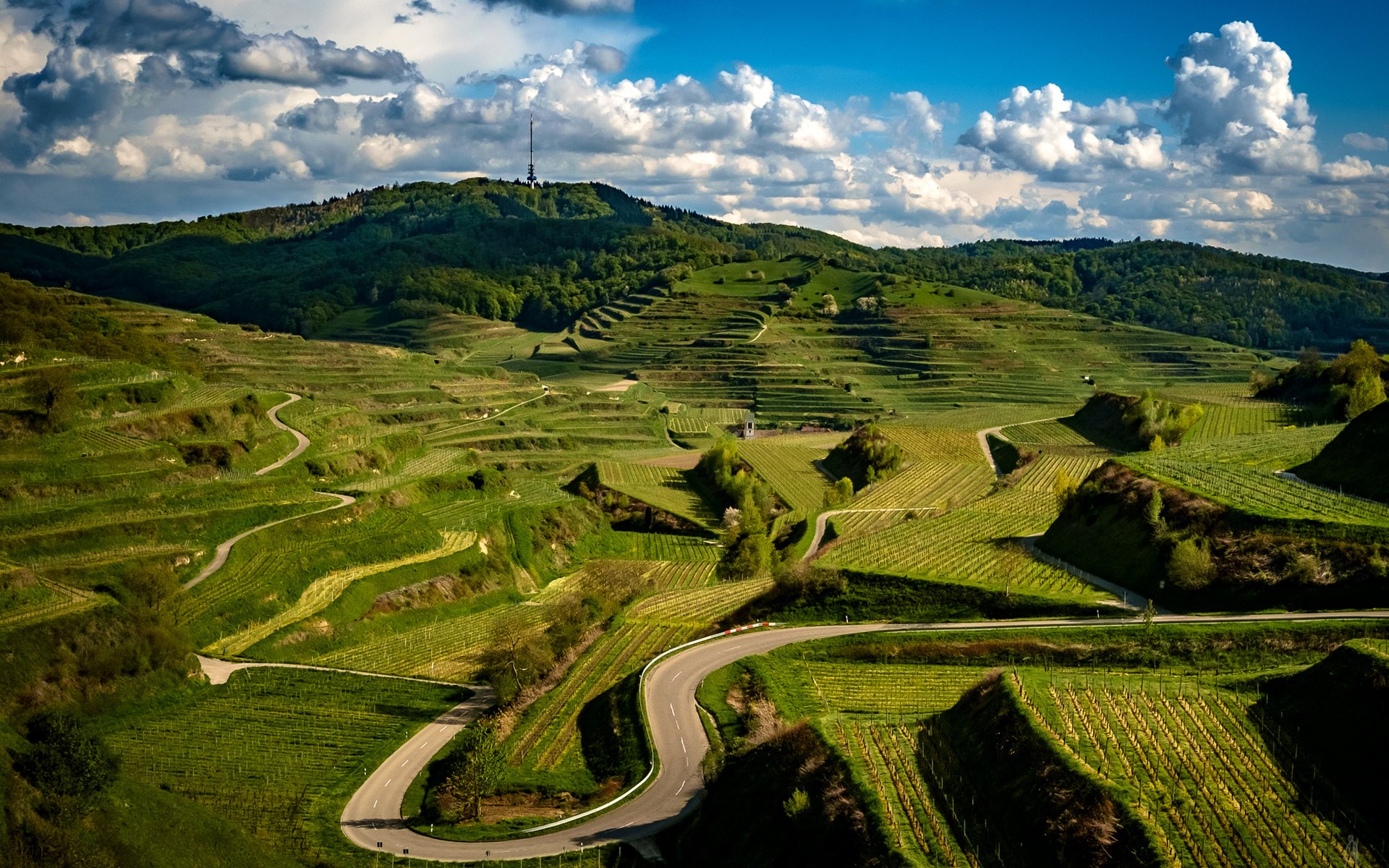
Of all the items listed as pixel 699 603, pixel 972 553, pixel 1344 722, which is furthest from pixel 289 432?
pixel 1344 722

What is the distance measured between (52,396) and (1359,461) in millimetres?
78548

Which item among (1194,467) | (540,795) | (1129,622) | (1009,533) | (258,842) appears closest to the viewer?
(258,842)

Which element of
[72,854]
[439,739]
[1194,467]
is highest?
[1194,467]

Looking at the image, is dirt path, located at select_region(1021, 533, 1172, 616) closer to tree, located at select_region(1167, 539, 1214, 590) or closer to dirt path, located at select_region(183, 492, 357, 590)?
tree, located at select_region(1167, 539, 1214, 590)

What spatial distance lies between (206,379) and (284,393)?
8.31 meters

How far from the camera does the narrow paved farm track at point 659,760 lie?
37438 mm

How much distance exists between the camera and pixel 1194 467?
64938mm

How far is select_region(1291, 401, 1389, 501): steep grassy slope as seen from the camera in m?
57.6

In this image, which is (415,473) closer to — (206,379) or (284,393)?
(284,393)

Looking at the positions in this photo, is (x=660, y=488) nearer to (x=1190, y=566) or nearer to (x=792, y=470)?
(x=792, y=470)

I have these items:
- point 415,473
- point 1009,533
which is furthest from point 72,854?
point 415,473

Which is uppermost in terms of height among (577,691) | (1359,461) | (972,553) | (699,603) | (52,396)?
(1359,461)

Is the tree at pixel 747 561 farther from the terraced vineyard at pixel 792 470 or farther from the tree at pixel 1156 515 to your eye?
the tree at pixel 1156 515

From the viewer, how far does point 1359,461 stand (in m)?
59.7
